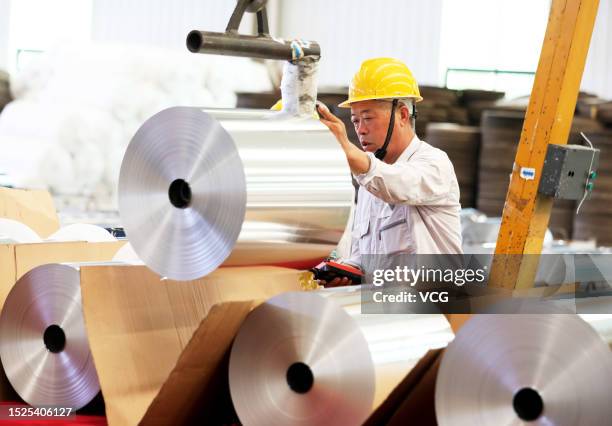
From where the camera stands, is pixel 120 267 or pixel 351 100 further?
pixel 351 100

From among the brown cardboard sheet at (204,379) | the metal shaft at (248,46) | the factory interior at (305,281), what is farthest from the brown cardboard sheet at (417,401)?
the metal shaft at (248,46)

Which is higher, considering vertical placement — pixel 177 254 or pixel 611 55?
pixel 177 254

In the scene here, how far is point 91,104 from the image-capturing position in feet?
22.5

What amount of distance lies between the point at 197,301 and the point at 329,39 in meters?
7.84

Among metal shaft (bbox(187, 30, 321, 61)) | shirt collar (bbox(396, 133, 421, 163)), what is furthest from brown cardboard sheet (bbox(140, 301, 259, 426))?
shirt collar (bbox(396, 133, 421, 163))

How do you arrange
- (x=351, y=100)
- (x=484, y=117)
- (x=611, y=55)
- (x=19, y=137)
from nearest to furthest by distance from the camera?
(x=351, y=100)
(x=19, y=137)
(x=484, y=117)
(x=611, y=55)

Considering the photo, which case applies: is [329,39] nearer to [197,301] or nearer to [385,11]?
[385,11]

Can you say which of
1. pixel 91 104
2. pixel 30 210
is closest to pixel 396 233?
pixel 30 210

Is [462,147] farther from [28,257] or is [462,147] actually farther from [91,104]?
[28,257]

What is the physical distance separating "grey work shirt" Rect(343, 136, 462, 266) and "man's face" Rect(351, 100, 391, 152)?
0.35ft

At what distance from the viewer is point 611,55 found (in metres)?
9.48

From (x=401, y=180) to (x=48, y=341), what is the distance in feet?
3.71

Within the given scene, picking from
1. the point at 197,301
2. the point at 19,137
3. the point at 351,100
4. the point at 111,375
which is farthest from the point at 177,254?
the point at 19,137

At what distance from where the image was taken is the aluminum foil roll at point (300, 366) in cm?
193
